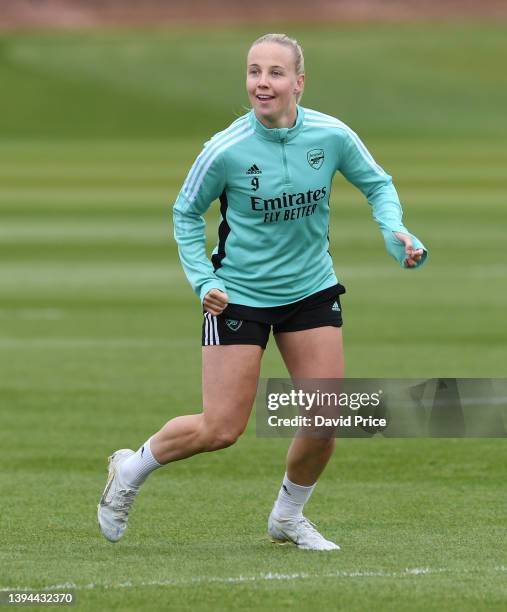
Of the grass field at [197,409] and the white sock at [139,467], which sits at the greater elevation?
the white sock at [139,467]

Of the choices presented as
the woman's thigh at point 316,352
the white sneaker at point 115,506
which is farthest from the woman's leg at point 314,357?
the white sneaker at point 115,506

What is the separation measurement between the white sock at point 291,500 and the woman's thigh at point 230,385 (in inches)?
22.0

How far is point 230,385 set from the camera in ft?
26.2

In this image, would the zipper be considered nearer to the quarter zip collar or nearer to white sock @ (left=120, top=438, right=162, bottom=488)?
the quarter zip collar

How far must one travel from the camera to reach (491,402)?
10.7 m

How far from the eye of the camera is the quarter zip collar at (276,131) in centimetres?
791

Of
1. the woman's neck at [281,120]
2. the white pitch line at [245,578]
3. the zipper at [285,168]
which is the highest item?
the woman's neck at [281,120]

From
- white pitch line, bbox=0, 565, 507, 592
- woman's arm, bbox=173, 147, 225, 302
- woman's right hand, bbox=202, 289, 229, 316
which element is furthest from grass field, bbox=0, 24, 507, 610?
woman's arm, bbox=173, 147, 225, 302

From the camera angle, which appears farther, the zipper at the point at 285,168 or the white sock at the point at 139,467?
the white sock at the point at 139,467

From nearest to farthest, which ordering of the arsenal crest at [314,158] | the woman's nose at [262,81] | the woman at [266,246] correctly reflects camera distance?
the woman's nose at [262,81] → the woman at [266,246] → the arsenal crest at [314,158]

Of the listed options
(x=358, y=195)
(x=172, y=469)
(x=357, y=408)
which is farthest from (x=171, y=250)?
(x=357, y=408)

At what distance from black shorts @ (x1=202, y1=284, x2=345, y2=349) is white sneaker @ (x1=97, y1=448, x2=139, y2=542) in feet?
2.74

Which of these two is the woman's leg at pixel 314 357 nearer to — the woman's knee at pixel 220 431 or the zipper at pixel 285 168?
the woman's knee at pixel 220 431
